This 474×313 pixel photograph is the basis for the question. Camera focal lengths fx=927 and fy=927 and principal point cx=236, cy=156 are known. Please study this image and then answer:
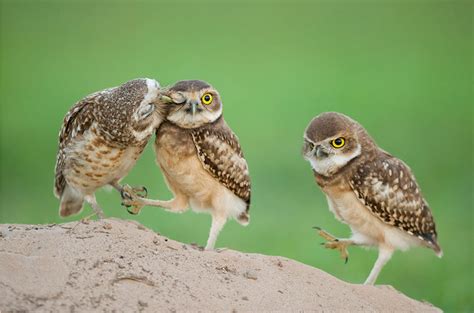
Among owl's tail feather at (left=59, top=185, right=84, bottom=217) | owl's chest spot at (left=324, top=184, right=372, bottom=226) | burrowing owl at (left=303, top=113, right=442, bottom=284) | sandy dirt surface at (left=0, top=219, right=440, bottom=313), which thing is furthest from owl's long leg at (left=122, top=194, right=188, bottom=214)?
owl's chest spot at (left=324, top=184, right=372, bottom=226)

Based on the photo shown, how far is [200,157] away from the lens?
24.0 ft

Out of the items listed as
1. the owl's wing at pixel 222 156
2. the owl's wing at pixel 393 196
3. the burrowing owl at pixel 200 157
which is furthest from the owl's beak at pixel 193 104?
the owl's wing at pixel 393 196

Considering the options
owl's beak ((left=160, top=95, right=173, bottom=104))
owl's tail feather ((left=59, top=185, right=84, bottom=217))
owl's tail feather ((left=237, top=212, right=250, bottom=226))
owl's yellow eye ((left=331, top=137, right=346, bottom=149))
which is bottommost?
owl's tail feather ((left=59, top=185, right=84, bottom=217))

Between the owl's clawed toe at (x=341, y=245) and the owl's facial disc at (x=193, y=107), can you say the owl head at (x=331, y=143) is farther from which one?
the owl's facial disc at (x=193, y=107)

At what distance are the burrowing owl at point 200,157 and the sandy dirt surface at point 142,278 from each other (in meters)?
0.84

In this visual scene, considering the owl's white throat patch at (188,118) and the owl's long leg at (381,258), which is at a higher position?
the owl's white throat patch at (188,118)

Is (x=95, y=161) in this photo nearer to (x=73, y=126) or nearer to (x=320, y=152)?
(x=73, y=126)

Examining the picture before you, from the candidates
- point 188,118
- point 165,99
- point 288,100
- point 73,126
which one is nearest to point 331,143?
point 188,118

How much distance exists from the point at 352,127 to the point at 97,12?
25.1m

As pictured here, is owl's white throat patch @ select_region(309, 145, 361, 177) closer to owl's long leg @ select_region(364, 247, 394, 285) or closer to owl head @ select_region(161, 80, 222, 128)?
owl's long leg @ select_region(364, 247, 394, 285)

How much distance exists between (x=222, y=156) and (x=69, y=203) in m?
1.45

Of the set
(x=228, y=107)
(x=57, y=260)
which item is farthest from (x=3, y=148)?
(x=57, y=260)

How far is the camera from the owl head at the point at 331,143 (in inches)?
294

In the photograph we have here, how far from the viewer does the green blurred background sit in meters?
13.7
